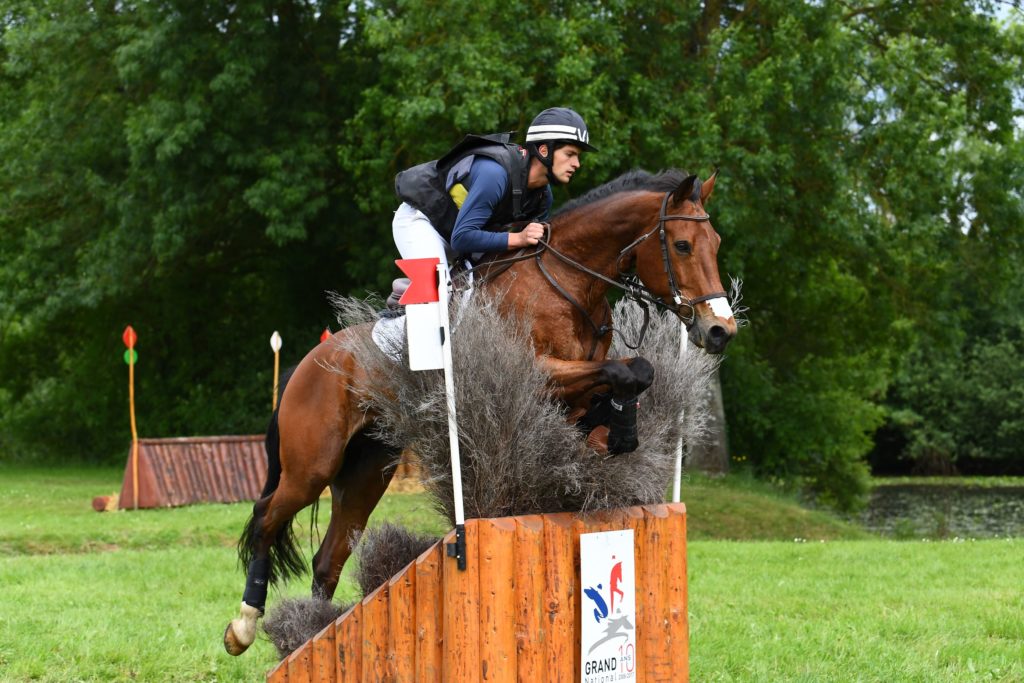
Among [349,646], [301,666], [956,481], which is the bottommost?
[956,481]

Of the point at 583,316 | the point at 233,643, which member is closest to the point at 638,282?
the point at 583,316

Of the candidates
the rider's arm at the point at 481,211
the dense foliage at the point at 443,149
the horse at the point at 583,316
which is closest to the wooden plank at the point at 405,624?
the horse at the point at 583,316

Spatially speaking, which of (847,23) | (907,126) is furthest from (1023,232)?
(847,23)

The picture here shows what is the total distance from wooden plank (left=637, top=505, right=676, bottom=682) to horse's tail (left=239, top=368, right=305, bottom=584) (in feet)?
6.73

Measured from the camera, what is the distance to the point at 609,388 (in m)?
4.57

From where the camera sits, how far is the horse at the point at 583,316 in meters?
4.44

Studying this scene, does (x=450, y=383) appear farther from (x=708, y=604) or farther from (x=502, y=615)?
(x=708, y=604)

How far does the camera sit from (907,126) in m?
16.2

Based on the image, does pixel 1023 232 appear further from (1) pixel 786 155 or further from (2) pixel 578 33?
(2) pixel 578 33

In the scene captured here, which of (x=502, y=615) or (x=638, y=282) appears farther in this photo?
(x=638, y=282)

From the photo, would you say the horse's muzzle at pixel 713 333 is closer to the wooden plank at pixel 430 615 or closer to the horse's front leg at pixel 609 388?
the horse's front leg at pixel 609 388

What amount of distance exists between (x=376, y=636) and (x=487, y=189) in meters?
1.80

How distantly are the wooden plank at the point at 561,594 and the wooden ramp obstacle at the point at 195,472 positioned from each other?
1122 cm

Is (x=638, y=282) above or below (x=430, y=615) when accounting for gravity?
above
